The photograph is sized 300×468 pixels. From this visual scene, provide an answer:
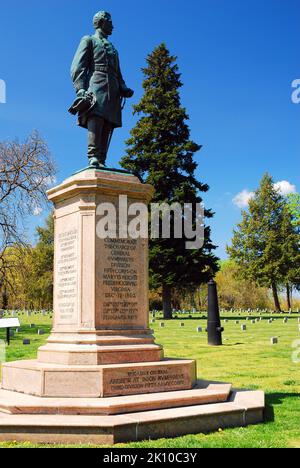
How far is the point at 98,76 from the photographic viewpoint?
30.4ft

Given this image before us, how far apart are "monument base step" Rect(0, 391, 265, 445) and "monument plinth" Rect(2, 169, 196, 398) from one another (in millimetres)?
800

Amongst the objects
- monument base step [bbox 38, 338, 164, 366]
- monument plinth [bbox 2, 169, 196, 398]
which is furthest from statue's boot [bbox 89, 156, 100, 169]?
monument base step [bbox 38, 338, 164, 366]

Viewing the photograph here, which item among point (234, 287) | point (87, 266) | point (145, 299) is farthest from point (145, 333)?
point (234, 287)

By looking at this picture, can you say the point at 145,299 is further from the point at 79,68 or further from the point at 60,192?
the point at 79,68

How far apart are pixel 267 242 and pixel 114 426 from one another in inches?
2229

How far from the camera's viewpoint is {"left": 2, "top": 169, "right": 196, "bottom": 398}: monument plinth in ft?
24.5

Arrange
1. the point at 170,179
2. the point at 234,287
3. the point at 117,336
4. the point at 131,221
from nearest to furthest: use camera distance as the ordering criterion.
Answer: the point at 117,336, the point at 131,221, the point at 170,179, the point at 234,287

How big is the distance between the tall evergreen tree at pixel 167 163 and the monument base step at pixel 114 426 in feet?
107

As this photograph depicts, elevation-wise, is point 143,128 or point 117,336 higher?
point 143,128

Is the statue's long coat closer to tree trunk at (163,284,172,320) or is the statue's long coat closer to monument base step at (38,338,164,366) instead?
monument base step at (38,338,164,366)

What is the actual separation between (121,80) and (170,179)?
33246mm

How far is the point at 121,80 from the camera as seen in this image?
9711 millimetres

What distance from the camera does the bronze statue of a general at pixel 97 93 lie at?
29.9 ft

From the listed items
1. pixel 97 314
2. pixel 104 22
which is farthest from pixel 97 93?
pixel 97 314
